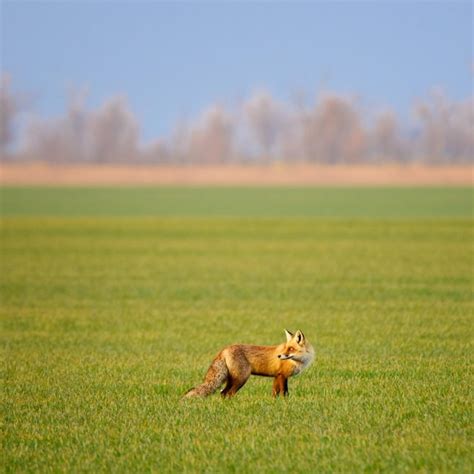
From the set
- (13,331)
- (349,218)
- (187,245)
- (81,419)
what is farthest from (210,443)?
(349,218)

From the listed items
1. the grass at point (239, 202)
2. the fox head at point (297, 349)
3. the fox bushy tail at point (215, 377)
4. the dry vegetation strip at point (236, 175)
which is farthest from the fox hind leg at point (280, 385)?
the dry vegetation strip at point (236, 175)

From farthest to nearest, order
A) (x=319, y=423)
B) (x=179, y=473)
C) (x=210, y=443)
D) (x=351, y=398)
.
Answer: (x=351, y=398) → (x=319, y=423) → (x=210, y=443) → (x=179, y=473)

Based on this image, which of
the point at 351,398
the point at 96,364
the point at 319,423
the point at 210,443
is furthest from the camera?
the point at 96,364

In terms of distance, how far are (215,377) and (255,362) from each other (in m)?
0.44

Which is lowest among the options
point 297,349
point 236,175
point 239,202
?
point 239,202

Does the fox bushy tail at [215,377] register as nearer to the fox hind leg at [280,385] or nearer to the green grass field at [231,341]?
the green grass field at [231,341]

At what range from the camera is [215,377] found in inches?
403

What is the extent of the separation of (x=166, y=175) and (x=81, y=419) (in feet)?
351

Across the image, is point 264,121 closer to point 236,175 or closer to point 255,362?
point 236,175

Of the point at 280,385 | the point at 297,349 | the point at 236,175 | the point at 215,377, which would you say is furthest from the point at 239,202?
the point at 297,349

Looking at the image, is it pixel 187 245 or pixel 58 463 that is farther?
pixel 187 245

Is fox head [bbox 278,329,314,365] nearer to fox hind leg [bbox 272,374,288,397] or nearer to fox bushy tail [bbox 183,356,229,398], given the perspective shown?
fox hind leg [bbox 272,374,288,397]

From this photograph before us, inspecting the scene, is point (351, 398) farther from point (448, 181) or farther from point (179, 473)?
point (448, 181)

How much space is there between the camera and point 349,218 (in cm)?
5612
